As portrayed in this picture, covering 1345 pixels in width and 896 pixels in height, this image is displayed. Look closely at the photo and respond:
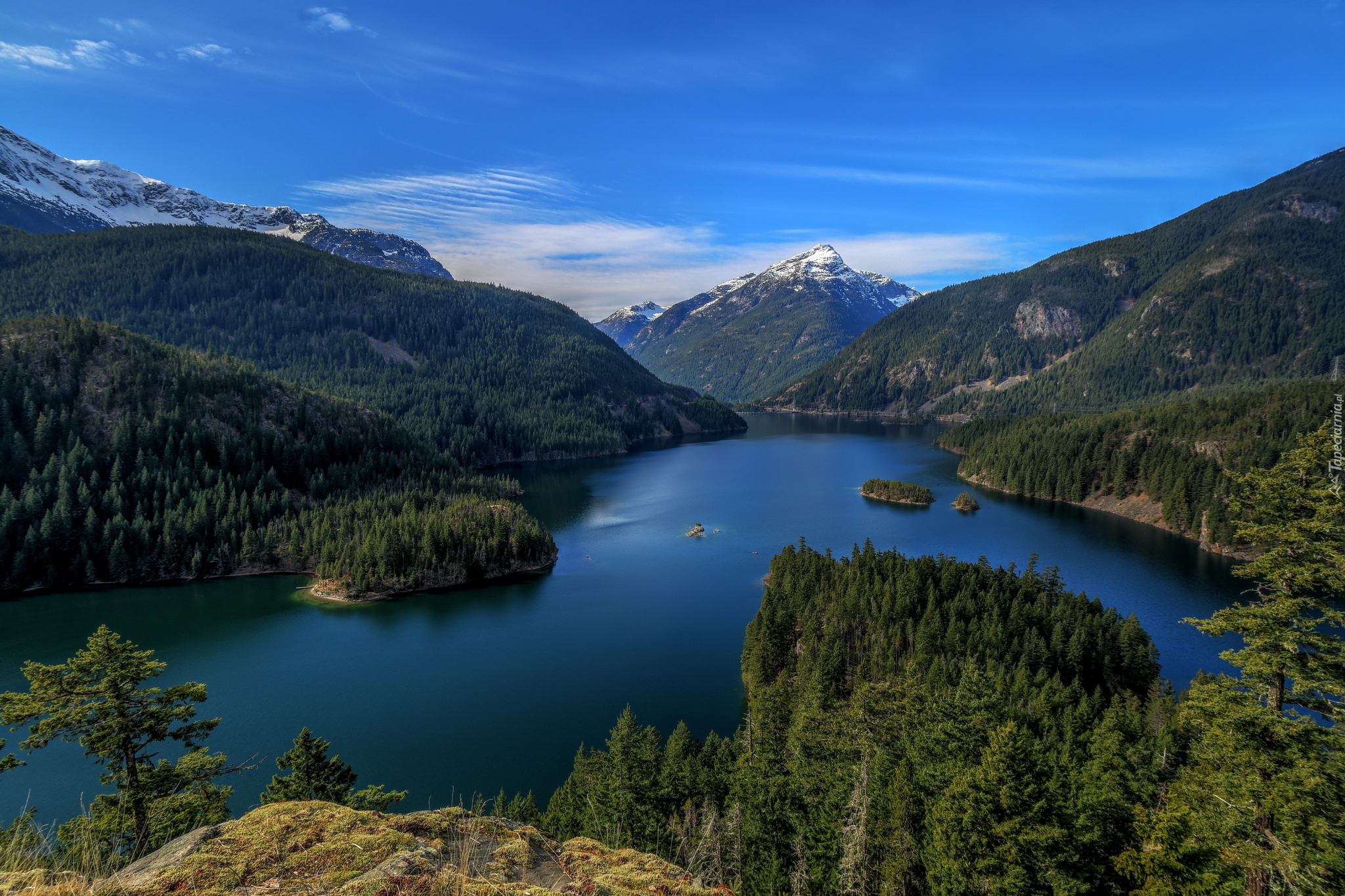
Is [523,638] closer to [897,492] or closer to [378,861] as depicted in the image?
[378,861]

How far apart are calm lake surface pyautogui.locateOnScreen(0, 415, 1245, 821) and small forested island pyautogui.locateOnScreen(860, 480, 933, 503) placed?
32.0 feet

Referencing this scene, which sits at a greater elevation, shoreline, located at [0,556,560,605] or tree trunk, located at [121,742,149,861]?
tree trunk, located at [121,742,149,861]

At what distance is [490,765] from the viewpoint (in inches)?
1716

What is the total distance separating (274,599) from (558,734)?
2114 inches

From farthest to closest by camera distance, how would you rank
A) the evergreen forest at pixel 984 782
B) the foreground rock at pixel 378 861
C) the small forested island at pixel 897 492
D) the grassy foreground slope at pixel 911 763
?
the small forested island at pixel 897 492 → the grassy foreground slope at pixel 911 763 → the evergreen forest at pixel 984 782 → the foreground rock at pixel 378 861

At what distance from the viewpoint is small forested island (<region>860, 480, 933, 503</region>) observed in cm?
13325

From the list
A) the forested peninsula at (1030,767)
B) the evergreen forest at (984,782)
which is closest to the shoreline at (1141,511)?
the evergreen forest at (984,782)

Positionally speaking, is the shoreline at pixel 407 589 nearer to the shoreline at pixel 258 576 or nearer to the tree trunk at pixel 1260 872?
the shoreline at pixel 258 576

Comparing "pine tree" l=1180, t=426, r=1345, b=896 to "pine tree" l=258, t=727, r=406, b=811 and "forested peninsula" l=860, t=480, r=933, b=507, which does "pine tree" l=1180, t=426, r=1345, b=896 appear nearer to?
"pine tree" l=258, t=727, r=406, b=811

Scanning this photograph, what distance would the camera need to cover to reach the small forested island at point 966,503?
12650cm

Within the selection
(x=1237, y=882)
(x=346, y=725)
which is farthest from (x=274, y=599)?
(x=1237, y=882)

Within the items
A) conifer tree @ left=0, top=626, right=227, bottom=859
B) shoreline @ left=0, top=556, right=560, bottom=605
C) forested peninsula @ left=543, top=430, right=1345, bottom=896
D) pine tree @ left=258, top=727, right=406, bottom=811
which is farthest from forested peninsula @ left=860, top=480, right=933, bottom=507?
conifer tree @ left=0, top=626, right=227, bottom=859

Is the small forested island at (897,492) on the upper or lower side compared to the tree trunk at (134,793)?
lower

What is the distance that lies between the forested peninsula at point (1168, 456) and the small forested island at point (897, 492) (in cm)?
2929
